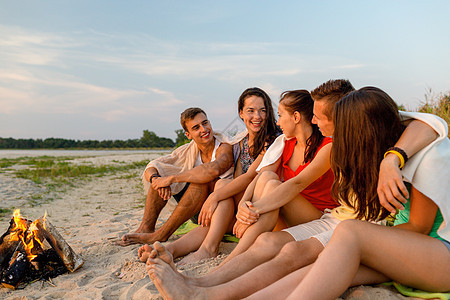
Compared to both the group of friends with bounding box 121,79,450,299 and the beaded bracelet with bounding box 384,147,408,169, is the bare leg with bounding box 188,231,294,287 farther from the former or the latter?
the beaded bracelet with bounding box 384,147,408,169

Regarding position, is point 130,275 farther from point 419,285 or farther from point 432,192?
point 432,192

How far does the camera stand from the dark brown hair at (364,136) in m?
2.15

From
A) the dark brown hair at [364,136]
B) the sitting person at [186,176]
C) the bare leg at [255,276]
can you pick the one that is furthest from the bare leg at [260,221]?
the sitting person at [186,176]

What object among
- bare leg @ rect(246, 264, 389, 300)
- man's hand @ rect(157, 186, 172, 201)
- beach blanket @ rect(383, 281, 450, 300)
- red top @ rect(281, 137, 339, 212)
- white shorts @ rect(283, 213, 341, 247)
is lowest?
beach blanket @ rect(383, 281, 450, 300)

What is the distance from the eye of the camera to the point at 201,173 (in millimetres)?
4227

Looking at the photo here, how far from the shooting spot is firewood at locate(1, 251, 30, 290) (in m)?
3.19

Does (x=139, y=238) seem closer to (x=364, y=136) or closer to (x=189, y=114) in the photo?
(x=189, y=114)

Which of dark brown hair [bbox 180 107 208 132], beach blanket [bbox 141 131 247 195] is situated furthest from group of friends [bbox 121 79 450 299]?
dark brown hair [bbox 180 107 208 132]

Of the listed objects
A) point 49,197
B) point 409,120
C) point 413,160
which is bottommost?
point 49,197

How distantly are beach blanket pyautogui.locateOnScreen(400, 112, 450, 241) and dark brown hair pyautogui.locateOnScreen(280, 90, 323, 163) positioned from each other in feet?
4.60

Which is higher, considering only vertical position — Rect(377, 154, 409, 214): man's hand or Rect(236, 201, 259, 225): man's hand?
Rect(377, 154, 409, 214): man's hand

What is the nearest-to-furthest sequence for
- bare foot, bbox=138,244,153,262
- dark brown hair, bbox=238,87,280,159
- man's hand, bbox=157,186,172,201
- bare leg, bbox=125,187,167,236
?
bare foot, bbox=138,244,153,262, dark brown hair, bbox=238,87,280,159, man's hand, bbox=157,186,172,201, bare leg, bbox=125,187,167,236

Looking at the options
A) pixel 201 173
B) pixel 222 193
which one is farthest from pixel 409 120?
pixel 201 173

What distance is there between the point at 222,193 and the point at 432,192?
2.04 m
